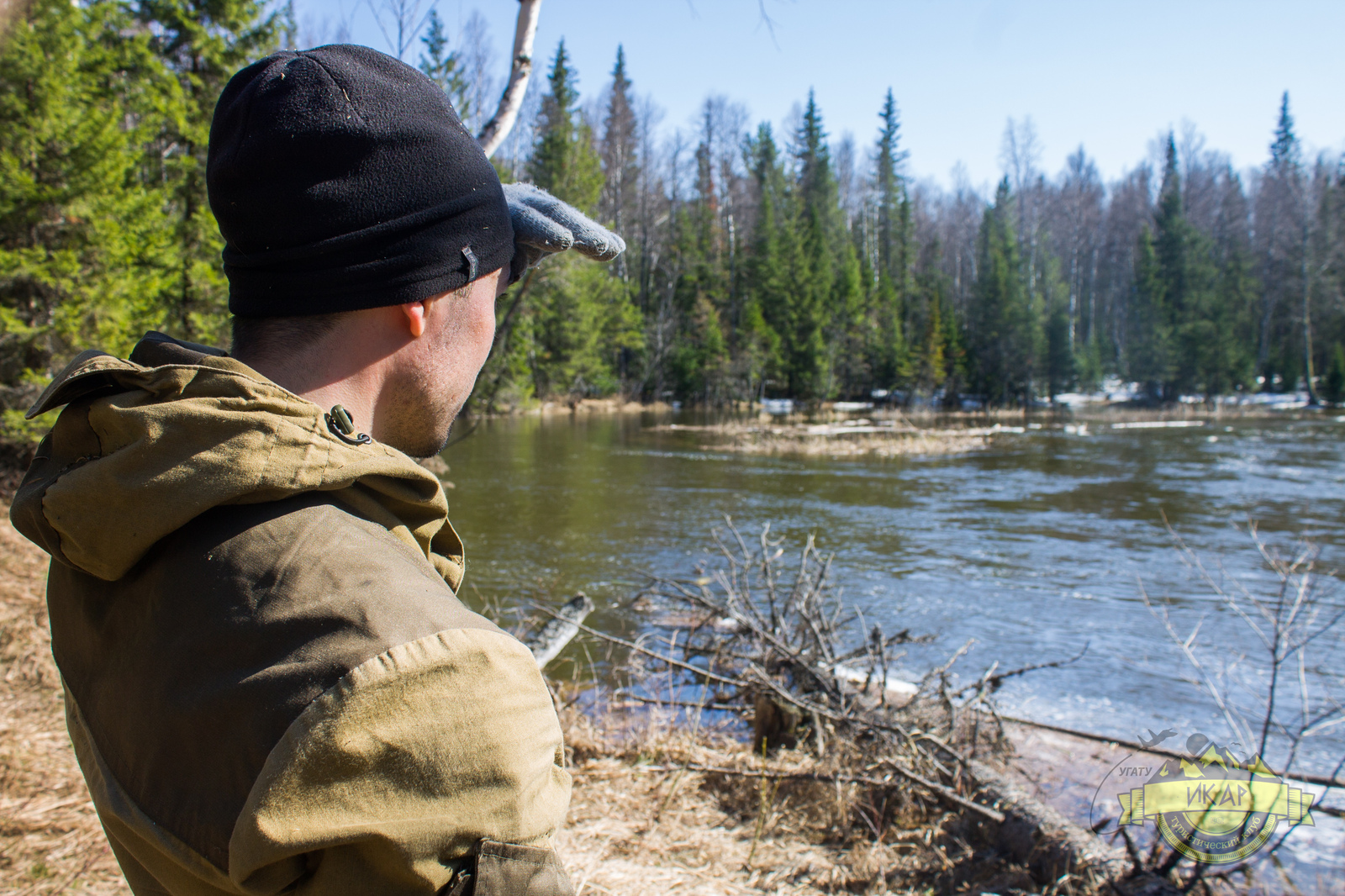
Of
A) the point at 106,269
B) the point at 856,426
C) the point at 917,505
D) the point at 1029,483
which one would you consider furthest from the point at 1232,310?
the point at 106,269

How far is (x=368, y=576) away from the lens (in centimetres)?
85

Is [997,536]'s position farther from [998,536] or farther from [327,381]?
[327,381]

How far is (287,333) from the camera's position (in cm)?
107

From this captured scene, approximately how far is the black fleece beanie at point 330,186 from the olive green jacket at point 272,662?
0.49 ft

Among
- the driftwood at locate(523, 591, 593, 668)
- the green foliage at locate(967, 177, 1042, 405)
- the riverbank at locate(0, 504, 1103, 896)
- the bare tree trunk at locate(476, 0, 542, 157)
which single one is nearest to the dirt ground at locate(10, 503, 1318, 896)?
the riverbank at locate(0, 504, 1103, 896)

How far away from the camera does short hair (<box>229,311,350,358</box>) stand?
107 cm

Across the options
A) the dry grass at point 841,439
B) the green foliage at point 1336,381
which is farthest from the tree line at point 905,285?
the dry grass at point 841,439

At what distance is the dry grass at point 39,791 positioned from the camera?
3.02m

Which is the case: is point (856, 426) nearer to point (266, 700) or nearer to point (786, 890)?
point (786, 890)

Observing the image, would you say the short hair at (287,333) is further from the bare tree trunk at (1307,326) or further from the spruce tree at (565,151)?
the bare tree trunk at (1307,326)

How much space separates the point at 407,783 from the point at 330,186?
71 cm

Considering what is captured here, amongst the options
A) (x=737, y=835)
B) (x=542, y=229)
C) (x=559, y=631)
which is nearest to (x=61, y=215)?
(x=559, y=631)

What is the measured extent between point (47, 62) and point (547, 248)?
11.6 meters

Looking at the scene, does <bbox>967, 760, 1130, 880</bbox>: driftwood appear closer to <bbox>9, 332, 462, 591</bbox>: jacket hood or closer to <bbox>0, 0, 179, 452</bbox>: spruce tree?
<bbox>9, 332, 462, 591</bbox>: jacket hood
